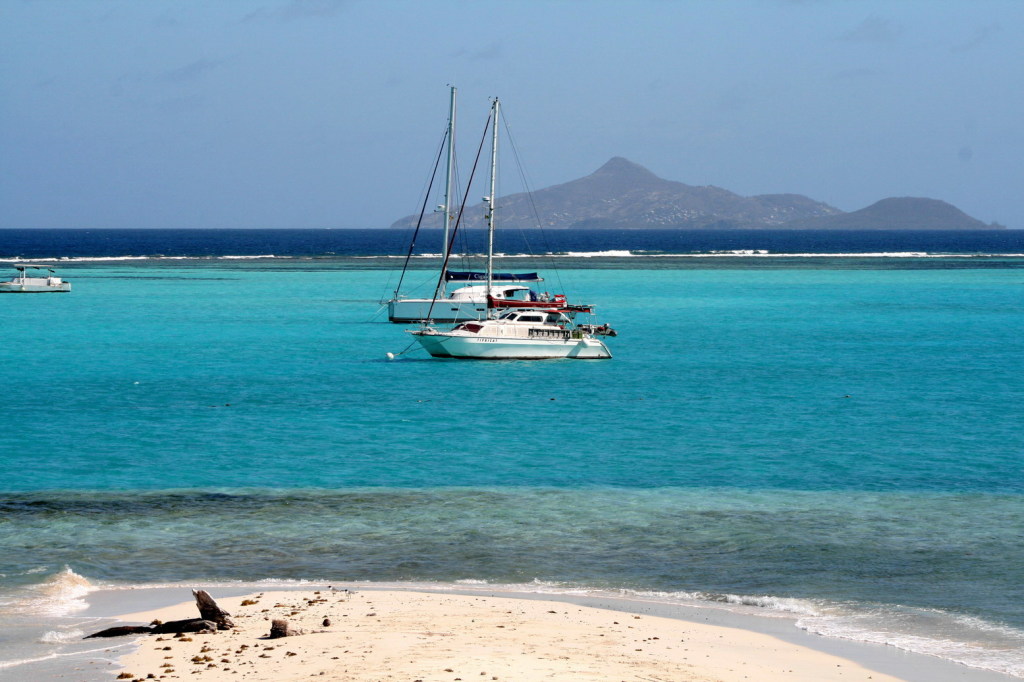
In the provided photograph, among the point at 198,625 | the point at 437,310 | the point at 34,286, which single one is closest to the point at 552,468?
the point at 198,625

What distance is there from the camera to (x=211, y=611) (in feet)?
45.3

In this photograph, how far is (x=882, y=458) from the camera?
27891 mm

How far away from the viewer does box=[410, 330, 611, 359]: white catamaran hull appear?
48.5 metres

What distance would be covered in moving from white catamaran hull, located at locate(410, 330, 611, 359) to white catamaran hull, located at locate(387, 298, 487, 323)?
47.0ft

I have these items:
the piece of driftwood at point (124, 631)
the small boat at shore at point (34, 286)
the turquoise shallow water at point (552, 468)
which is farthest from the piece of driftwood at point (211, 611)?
the small boat at shore at point (34, 286)

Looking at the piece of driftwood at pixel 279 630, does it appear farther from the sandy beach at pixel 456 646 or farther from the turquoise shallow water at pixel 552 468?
the turquoise shallow water at pixel 552 468

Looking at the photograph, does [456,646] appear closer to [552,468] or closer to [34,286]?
[552,468]

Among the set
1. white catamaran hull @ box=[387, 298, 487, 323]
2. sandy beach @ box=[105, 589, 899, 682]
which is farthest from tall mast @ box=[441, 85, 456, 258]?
sandy beach @ box=[105, 589, 899, 682]

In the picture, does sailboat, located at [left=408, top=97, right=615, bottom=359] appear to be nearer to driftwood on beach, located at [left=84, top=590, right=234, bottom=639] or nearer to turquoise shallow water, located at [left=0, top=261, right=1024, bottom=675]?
turquoise shallow water, located at [left=0, top=261, right=1024, bottom=675]

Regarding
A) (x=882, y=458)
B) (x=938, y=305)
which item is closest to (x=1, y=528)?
(x=882, y=458)

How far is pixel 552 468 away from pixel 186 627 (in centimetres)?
1380

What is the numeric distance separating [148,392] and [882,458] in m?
22.8

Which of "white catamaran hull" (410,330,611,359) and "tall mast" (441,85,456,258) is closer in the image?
"white catamaran hull" (410,330,611,359)

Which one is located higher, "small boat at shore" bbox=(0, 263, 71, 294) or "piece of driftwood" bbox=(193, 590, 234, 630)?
"small boat at shore" bbox=(0, 263, 71, 294)
